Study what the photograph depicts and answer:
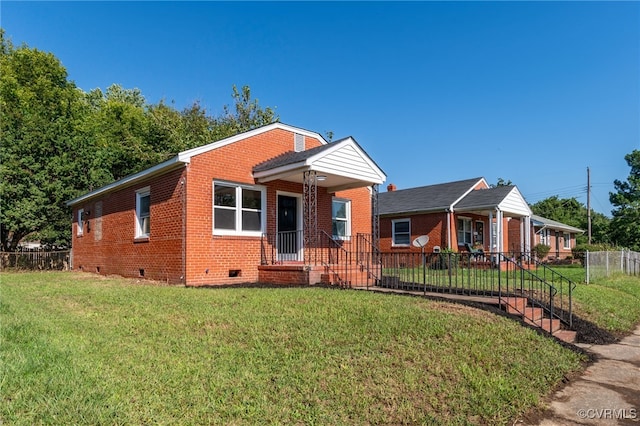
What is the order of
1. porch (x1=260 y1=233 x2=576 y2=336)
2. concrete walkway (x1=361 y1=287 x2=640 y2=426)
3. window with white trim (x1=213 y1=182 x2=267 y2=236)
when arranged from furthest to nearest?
window with white trim (x1=213 y1=182 x2=267 y2=236)
porch (x1=260 y1=233 x2=576 y2=336)
concrete walkway (x1=361 y1=287 x2=640 y2=426)

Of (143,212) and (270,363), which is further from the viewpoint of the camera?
(143,212)

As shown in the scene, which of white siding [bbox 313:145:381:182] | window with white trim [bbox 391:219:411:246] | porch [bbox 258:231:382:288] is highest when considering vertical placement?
white siding [bbox 313:145:381:182]

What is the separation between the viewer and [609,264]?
16.5m

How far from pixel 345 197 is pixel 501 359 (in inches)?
420

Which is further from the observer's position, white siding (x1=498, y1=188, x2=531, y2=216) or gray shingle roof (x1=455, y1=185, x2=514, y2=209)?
white siding (x1=498, y1=188, x2=531, y2=216)

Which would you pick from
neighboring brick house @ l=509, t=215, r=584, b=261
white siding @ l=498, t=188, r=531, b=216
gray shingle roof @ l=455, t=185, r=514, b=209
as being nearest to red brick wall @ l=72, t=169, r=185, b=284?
gray shingle roof @ l=455, t=185, r=514, b=209

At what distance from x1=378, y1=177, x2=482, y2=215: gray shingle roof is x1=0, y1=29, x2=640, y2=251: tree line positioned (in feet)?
39.6

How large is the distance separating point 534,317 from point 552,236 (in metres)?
33.1

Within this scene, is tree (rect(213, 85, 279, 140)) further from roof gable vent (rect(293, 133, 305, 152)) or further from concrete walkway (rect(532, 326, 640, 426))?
concrete walkway (rect(532, 326, 640, 426))

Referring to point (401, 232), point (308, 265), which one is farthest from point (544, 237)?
point (308, 265)

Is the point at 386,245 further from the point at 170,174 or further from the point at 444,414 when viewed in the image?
the point at 444,414

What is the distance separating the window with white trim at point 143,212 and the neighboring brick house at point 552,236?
77.4 ft

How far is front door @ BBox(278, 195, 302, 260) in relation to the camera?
13523mm

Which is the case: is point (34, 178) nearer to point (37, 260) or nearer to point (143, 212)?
point (37, 260)
